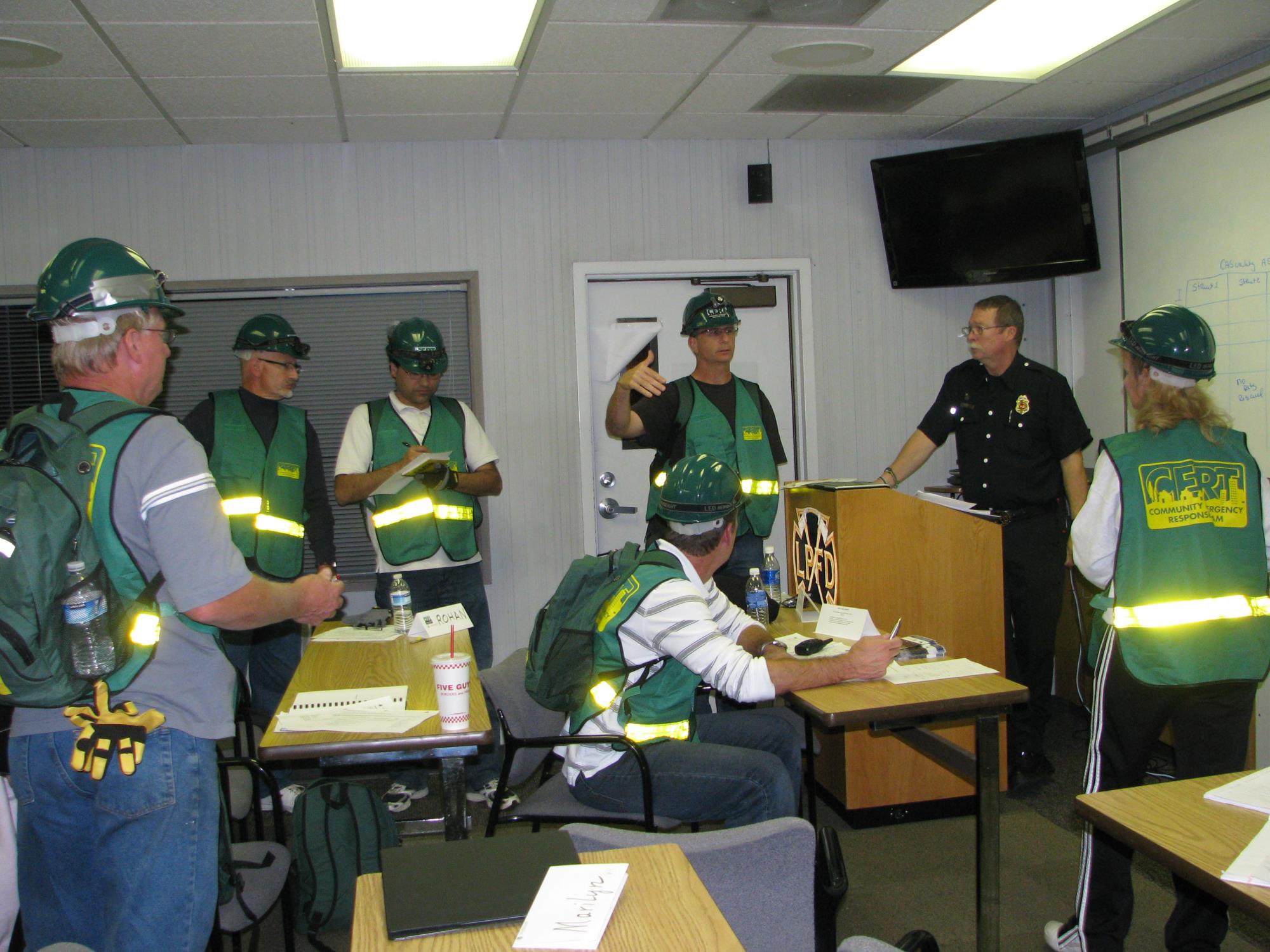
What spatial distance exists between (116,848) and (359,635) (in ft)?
5.36

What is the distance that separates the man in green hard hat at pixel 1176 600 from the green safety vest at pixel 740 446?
5.52ft

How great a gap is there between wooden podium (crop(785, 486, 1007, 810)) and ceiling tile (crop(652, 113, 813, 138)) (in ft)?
6.72

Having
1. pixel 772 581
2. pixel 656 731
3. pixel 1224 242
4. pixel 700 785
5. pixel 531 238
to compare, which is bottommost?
pixel 700 785

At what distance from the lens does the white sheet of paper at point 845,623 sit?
9.79ft

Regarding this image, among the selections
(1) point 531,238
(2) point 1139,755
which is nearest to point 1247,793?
(2) point 1139,755

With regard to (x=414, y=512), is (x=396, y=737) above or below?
below

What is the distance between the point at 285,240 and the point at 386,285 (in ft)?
1.72

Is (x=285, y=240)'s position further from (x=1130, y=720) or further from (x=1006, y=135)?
(x=1130, y=720)

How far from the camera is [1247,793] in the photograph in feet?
5.81

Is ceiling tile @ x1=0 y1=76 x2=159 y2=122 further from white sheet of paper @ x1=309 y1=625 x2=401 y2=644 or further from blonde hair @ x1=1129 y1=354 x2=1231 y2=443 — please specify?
blonde hair @ x1=1129 y1=354 x2=1231 y2=443

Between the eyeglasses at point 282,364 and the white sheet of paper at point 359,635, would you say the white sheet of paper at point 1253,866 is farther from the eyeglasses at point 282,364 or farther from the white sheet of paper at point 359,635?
the eyeglasses at point 282,364

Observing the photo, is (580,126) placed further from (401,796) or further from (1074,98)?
(401,796)

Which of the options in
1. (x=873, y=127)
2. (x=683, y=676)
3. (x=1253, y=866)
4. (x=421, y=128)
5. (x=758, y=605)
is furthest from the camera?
(x=873, y=127)

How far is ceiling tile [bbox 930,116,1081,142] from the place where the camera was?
5043mm
